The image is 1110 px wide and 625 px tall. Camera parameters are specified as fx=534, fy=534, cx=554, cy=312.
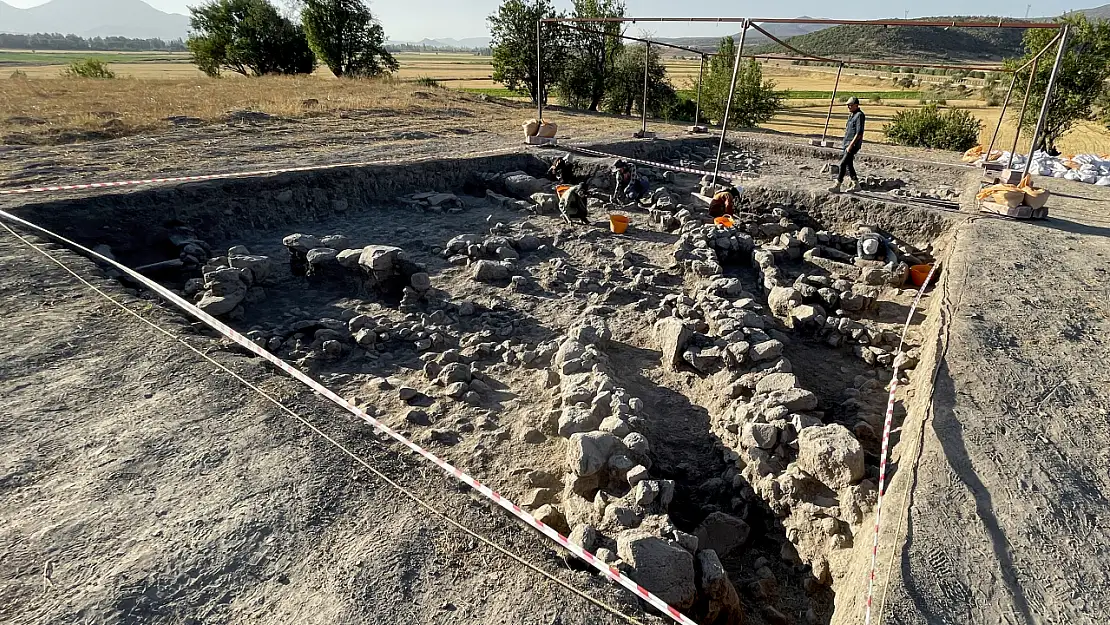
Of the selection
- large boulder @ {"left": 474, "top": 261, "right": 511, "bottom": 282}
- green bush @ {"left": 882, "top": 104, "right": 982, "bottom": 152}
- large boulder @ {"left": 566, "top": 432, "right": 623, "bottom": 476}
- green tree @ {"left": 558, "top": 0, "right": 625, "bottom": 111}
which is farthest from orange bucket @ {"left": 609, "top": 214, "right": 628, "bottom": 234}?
green tree @ {"left": 558, "top": 0, "right": 625, "bottom": 111}

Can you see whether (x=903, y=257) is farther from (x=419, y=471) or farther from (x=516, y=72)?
(x=516, y=72)

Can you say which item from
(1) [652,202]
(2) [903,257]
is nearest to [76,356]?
(1) [652,202]

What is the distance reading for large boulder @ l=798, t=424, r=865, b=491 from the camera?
401 cm

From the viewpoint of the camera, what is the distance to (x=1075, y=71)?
15859mm

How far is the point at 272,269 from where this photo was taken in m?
7.71

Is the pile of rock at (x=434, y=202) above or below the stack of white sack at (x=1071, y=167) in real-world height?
below

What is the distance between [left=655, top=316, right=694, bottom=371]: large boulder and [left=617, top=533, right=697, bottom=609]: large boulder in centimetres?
283

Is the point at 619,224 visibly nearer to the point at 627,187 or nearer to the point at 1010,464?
the point at 627,187

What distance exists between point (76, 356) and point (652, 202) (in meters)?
9.26

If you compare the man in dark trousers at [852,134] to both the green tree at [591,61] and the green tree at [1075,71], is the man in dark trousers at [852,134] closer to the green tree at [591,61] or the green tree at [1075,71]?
the green tree at [1075,71]

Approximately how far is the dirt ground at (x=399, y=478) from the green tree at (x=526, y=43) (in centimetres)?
2346

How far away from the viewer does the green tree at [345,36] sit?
89.8 feet

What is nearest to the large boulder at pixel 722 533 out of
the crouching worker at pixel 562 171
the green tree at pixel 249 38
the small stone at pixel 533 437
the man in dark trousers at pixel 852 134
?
the small stone at pixel 533 437

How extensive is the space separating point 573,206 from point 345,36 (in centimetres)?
2483
